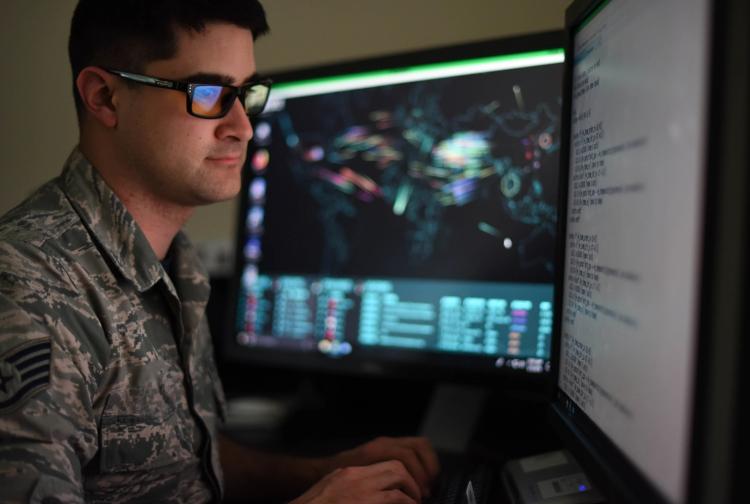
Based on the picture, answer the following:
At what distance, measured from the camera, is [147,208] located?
36.5 inches

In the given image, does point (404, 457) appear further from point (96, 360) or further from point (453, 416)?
point (96, 360)

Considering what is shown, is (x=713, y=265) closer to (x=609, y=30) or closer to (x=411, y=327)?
(x=609, y=30)

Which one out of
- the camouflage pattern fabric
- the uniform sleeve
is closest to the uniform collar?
the camouflage pattern fabric

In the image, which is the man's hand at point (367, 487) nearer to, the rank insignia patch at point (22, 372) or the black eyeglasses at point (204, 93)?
the rank insignia patch at point (22, 372)

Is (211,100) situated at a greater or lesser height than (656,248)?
greater

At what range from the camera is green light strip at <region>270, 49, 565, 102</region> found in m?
0.99

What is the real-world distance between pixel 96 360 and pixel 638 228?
1.89ft

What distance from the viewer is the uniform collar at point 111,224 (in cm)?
83

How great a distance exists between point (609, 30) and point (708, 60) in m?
0.27

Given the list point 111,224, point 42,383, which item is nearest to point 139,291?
point 111,224

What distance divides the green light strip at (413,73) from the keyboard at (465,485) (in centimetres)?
59

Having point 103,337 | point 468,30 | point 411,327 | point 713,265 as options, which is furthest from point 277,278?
point 713,265

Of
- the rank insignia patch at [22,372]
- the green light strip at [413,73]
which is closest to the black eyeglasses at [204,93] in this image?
the green light strip at [413,73]

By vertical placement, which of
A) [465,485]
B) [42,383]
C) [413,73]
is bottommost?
[465,485]
